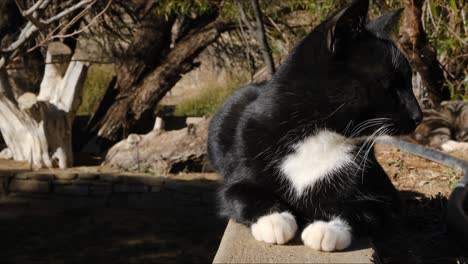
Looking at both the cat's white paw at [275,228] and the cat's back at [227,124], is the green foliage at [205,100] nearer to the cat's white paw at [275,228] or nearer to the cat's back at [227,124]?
the cat's back at [227,124]

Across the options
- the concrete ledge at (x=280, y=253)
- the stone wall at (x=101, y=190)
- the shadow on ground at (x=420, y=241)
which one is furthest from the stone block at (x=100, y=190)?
the concrete ledge at (x=280, y=253)

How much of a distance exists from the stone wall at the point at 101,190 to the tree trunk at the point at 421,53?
1899 millimetres

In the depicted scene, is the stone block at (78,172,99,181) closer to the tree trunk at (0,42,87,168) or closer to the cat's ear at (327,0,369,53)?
the tree trunk at (0,42,87,168)

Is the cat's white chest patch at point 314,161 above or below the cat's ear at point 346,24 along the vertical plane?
below

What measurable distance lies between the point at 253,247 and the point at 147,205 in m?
3.40

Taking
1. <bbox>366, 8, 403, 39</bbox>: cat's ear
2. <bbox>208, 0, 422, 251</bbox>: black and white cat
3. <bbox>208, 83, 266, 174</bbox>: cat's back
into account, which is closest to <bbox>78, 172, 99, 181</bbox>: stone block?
<bbox>208, 83, 266, 174</bbox>: cat's back

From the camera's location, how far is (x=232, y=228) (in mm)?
2023

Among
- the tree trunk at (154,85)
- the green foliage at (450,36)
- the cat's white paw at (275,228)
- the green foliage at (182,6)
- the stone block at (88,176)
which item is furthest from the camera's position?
the tree trunk at (154,85)

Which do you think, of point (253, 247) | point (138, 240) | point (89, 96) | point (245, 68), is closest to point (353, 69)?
point (253, 247)

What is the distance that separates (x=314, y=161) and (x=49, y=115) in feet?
12.8

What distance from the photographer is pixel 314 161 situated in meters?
1.94

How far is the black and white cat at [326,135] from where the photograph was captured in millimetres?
1818

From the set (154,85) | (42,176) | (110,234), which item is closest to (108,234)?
(110,234)

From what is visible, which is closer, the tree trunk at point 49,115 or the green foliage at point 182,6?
the tree trunk at point 49,115
